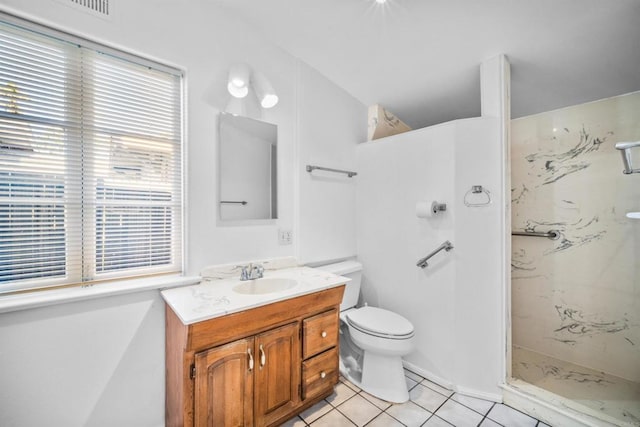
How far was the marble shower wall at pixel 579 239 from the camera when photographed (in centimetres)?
191

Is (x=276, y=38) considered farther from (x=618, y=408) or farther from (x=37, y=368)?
(x=618, y=408)

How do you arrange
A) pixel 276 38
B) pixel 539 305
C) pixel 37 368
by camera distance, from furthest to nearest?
pixel 539 305, pixel 276 38, pixel 37 368

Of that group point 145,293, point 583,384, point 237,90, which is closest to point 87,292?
point 145,293

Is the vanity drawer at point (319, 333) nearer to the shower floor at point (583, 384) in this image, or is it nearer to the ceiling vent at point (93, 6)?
the shower floor at point (583, 384)

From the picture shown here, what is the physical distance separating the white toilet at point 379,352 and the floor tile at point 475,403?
0.34 meters

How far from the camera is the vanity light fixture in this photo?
67.0 inches

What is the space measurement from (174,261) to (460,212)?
1.86m

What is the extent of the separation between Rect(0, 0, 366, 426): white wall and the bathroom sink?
0.21m

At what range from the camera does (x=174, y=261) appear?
5.26 ft

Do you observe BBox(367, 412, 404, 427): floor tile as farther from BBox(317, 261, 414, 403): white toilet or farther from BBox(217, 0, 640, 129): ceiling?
BBox(217, 0, 640, 129): ceiling

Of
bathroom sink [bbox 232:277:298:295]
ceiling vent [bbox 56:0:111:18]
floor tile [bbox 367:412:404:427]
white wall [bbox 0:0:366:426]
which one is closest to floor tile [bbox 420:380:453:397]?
floor tile [bbox 367:412:404:427]

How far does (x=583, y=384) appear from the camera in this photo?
73.6 inches

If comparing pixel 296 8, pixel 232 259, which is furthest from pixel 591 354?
pixel 296 8

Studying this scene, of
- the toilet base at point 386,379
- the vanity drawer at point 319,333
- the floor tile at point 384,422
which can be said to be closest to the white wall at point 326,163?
the vanity drawer at point 319,333
